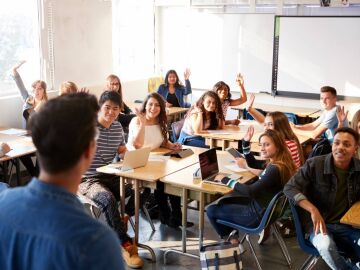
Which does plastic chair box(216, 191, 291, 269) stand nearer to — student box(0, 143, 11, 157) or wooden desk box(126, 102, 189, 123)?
student box(0, 143, 11, 157)

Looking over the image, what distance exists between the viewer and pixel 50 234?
3.71ft

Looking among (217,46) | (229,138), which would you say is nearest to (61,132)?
(229,138)

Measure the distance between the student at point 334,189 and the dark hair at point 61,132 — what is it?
91.5 inches

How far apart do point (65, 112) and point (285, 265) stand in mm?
3204

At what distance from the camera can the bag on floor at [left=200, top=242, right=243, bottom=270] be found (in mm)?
3338

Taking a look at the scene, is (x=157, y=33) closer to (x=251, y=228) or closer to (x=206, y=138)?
(x=206, y=138)

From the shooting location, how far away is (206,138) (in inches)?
219

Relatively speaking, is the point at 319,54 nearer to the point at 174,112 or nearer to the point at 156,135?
the point at 174,112

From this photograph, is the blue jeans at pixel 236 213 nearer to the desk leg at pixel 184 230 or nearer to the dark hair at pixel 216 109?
the desk leg at pixel 184 230

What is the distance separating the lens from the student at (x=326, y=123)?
5.54 metres

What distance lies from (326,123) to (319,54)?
2629mm

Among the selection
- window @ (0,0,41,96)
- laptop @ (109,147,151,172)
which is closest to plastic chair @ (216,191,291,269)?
laptop @ (109,147,151,172)

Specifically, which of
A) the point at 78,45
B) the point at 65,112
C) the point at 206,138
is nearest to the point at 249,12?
the point at 78,45

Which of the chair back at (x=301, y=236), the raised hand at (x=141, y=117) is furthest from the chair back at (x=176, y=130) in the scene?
A: the chair back at (x=301, y=236)
